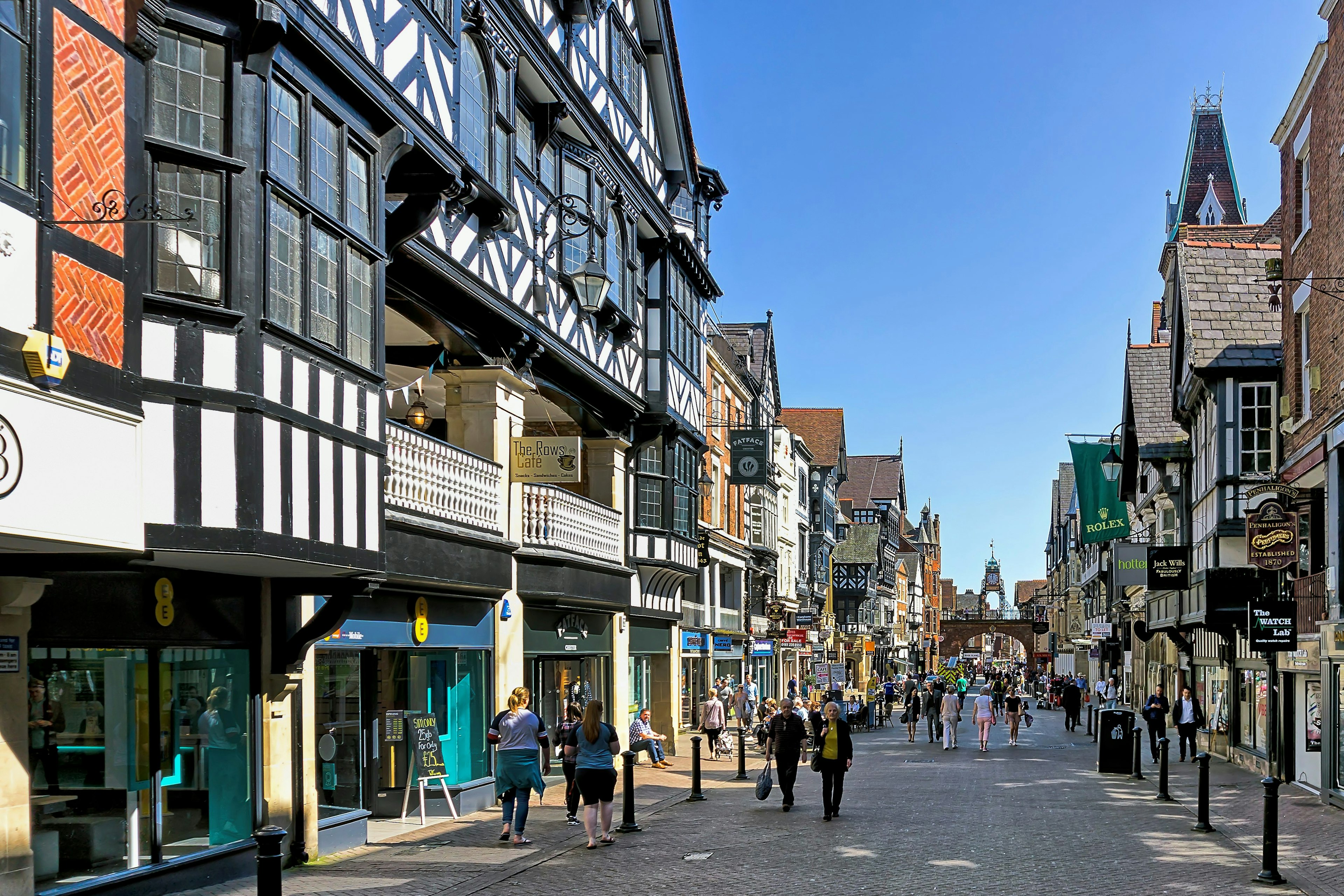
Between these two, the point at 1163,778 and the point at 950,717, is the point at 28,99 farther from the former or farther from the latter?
the point at 950,717

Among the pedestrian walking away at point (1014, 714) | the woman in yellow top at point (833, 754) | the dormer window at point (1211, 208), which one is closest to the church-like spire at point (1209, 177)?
the dormer window at point (1211, 208)

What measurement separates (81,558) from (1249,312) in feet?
81.8

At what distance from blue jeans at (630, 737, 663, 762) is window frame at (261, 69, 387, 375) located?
1426 centimetres

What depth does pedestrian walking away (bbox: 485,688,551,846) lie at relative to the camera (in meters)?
14.8

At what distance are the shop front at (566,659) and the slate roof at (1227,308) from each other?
12.6 meters

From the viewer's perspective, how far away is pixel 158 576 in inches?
436

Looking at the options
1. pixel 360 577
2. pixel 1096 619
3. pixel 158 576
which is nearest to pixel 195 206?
pixel 158 576

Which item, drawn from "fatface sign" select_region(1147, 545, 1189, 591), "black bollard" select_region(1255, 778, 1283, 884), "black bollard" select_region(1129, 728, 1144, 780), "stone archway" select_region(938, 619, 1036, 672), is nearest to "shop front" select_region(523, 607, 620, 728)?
"black bollard" select_region(1129, 728, 1144, 780)

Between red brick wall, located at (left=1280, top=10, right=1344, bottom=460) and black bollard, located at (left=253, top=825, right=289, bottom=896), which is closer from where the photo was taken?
black bollard, located at (left=253, top=825, right=289, bottom=896)

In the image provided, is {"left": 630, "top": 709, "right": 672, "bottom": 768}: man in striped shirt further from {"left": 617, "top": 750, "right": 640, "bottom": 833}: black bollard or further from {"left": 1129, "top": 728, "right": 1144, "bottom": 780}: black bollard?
{"left": 1129, "top": 728, "right": 1144, "bottom": 780}: black bollard

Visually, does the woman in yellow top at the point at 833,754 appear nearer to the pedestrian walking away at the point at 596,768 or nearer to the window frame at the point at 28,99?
the pedestrian walking away at the point at 596,768

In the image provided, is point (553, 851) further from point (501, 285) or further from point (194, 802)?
point (501, 285)

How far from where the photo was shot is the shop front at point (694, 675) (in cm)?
3796

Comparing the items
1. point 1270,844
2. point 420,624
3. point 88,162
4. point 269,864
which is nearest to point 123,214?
point 88,162
